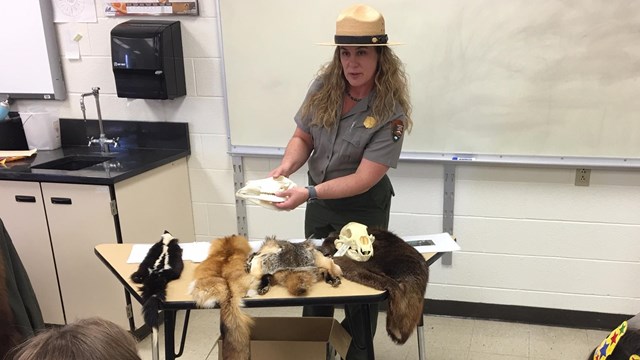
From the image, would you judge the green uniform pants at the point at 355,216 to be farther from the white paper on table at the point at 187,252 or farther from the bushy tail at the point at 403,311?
the white paper on table at the point at 187,252

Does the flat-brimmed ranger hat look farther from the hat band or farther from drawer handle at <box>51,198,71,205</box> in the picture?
drawer handle at <box>51,198,71,205</box>

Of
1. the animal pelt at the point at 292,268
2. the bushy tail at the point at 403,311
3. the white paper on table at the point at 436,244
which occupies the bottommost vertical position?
the bushy tail at the point at 403,311

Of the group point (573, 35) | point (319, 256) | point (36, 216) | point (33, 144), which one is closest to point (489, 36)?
A: point (573, 35)

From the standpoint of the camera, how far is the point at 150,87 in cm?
265

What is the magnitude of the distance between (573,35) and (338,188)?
1392 millimetres

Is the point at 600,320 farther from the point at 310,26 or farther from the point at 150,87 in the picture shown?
the point at 150,87

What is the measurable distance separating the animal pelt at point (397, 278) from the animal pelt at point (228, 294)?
332mm

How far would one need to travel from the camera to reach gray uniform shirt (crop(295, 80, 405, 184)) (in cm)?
188

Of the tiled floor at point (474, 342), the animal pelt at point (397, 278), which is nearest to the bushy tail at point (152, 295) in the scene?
the animal pelt at point (397, 278)

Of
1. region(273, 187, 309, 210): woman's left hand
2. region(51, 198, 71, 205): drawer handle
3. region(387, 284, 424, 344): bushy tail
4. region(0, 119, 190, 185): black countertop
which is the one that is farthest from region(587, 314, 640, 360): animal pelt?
region(51, 198, 71, 205): drawer handle

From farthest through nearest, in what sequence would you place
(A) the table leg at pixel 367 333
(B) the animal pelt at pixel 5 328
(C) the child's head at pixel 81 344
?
(A) the table leg at pixel 367 333 → (B) the animal pelt at pixel 5 328 → (C) the child's head at pixel 81 344

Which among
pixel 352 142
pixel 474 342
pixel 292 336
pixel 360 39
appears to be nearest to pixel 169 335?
pixel 292 336

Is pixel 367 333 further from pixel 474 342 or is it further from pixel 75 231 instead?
pixel 75 231

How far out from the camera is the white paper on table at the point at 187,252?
1.74m
